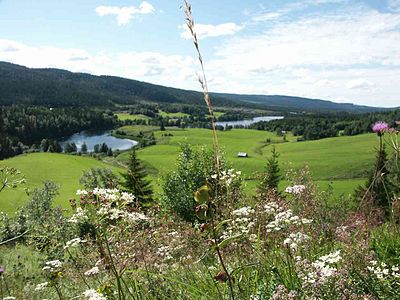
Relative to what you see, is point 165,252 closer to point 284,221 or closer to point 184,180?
point 284,221

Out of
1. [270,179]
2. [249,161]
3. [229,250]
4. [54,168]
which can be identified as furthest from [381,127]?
[54,168]

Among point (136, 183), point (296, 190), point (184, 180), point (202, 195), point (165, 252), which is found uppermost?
point (202, 195)

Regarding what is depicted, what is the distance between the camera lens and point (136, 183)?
12.0 feet

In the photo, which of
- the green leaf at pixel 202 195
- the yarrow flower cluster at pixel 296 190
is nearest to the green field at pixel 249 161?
the yarrow flower cluster at pixel 296 190

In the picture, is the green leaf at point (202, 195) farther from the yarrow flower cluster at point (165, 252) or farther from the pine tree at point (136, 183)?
the yarrow flower cluster at point (165, 252)

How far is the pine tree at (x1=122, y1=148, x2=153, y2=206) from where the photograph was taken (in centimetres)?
371

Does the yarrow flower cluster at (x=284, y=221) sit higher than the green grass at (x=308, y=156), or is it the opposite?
the yarrow flower cluster at (x=284, y=221)

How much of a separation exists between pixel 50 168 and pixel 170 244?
131 meters

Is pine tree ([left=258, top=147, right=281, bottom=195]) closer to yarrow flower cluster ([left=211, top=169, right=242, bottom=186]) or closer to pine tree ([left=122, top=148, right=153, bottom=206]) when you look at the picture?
yarrow flower cluster ([left=211, top=169, right=242, bottom=186])

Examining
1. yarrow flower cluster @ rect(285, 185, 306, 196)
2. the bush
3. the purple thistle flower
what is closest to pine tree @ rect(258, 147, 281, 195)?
yarrow flower cluster @ rect(285, 185, 306, 196)

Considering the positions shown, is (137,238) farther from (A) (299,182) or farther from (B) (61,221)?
(A) (299,182)

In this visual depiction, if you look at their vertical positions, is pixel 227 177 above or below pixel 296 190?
above

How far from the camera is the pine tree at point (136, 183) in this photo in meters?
3.71

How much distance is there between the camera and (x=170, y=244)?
15.8 ft
